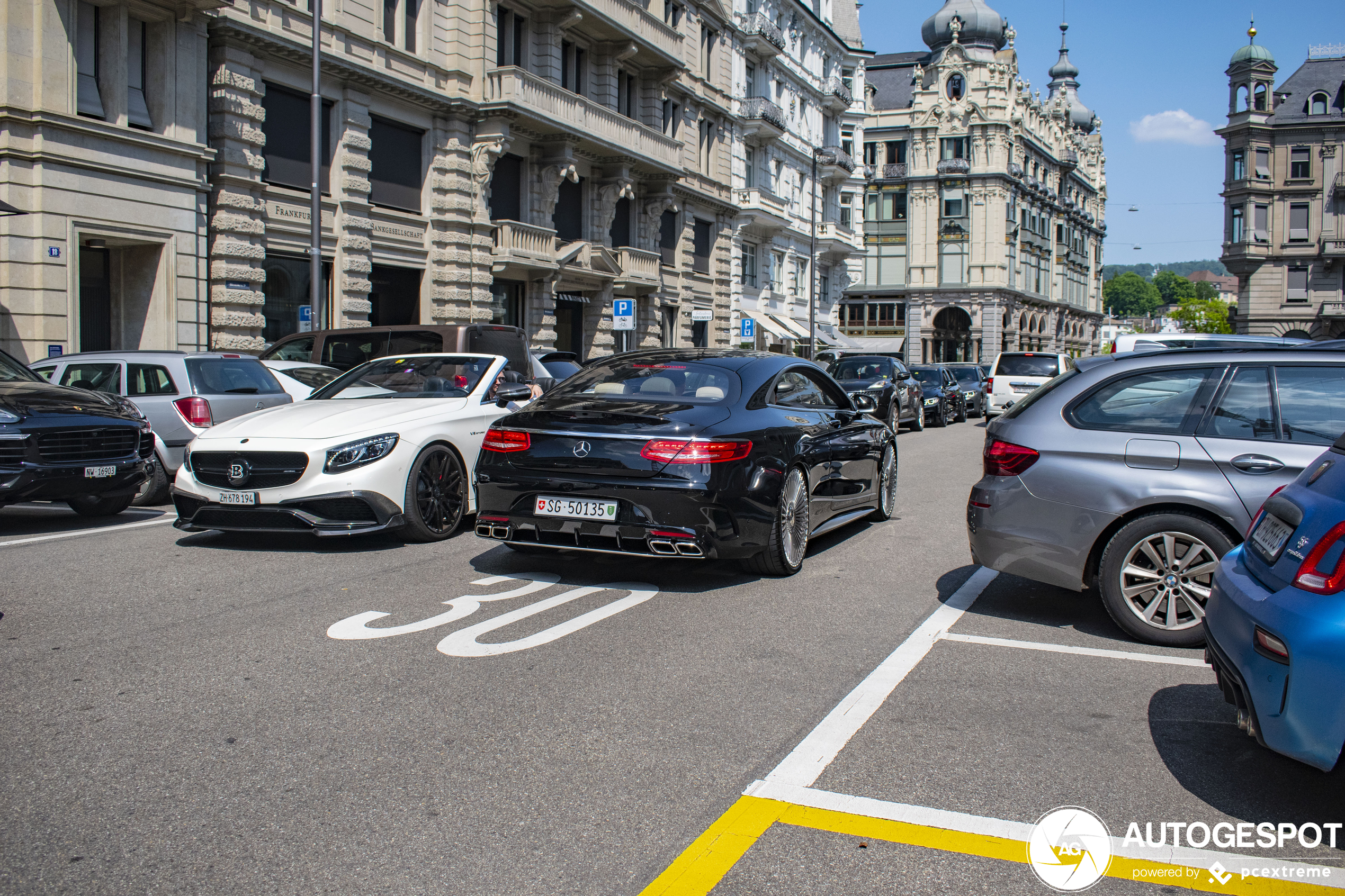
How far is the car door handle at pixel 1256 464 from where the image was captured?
517cm

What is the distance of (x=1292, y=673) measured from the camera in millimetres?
3047

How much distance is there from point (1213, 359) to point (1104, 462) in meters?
0.81

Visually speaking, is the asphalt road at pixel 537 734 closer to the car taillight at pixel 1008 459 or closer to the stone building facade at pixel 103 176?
the car taillight at pixel 1008 459

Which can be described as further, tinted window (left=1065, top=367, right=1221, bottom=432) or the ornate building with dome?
the ornate building with dome

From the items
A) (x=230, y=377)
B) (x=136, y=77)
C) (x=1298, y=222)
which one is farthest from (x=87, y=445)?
(x=1298, y=222)

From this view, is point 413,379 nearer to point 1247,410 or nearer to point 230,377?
point 230,377

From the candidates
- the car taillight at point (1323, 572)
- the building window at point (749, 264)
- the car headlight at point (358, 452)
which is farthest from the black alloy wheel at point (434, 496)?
the building window at point (749, 264)

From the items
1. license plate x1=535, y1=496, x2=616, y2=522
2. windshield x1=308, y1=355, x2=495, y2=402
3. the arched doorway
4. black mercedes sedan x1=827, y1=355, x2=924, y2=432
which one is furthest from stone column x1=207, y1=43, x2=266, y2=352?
the arched doorway

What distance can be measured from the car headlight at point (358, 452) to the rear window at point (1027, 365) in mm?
22848

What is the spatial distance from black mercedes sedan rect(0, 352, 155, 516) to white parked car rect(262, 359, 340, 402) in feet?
10.7

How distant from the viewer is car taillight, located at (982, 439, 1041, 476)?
5.75m

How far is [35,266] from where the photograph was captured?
16531 mm

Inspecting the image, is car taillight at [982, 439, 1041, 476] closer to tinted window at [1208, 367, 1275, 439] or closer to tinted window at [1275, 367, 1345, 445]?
tinted window at [1208, 367, 1275, 439]

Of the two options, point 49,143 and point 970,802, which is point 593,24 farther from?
point 970,802
